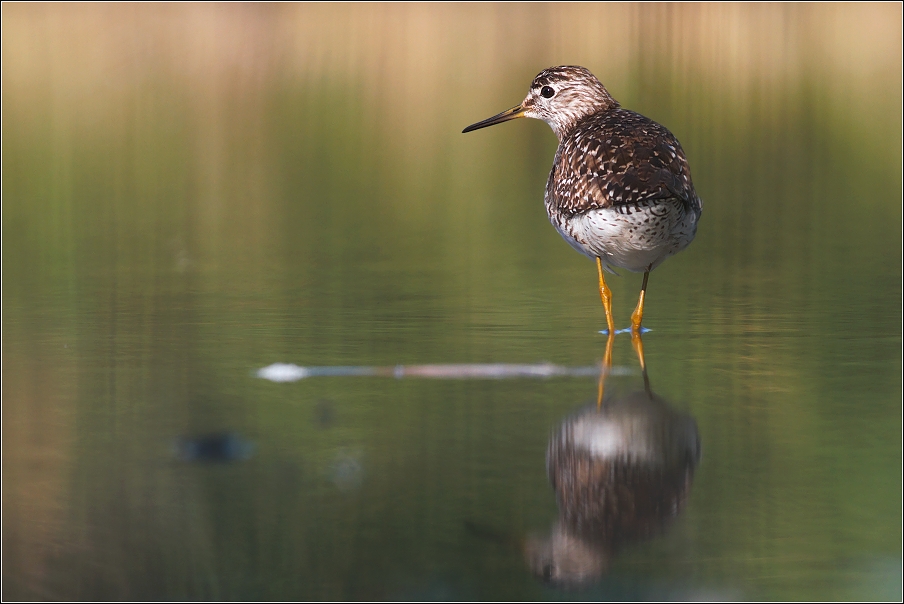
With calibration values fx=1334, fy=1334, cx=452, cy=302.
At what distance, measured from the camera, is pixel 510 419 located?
488cm

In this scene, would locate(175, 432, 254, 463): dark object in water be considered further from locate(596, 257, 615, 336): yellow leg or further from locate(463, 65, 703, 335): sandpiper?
locate(596, 257, 615, 336): yellow leg

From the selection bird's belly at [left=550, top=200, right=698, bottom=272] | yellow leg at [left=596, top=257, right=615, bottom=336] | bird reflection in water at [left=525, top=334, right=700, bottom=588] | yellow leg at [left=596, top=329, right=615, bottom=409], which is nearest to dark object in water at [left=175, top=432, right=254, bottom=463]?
bird reflection in water at [left=525, top=334, right=700, bottom=588]

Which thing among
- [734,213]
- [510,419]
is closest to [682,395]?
[510,419]

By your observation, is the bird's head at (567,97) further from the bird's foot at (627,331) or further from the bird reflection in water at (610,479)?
the bird reflection in water at (610,479)

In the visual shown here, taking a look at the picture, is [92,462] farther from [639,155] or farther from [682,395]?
[639,155]

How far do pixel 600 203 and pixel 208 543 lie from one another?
9.86ft

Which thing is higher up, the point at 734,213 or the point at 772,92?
the point at 772,92

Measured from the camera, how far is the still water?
3674 millimetres

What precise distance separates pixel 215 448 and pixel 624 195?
237 cm

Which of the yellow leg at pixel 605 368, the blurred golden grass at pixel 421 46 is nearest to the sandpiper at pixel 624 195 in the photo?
the yellow leg at pixel 605 368

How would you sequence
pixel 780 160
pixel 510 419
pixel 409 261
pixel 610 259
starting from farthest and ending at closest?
pixel 780 160, pixel 409 261, pixel 610 259, pixel 510 419

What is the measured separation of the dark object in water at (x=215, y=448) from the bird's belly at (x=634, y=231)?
89.0 inches

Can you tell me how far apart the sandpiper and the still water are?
1.39 ft

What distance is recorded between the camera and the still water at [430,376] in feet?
12.1
